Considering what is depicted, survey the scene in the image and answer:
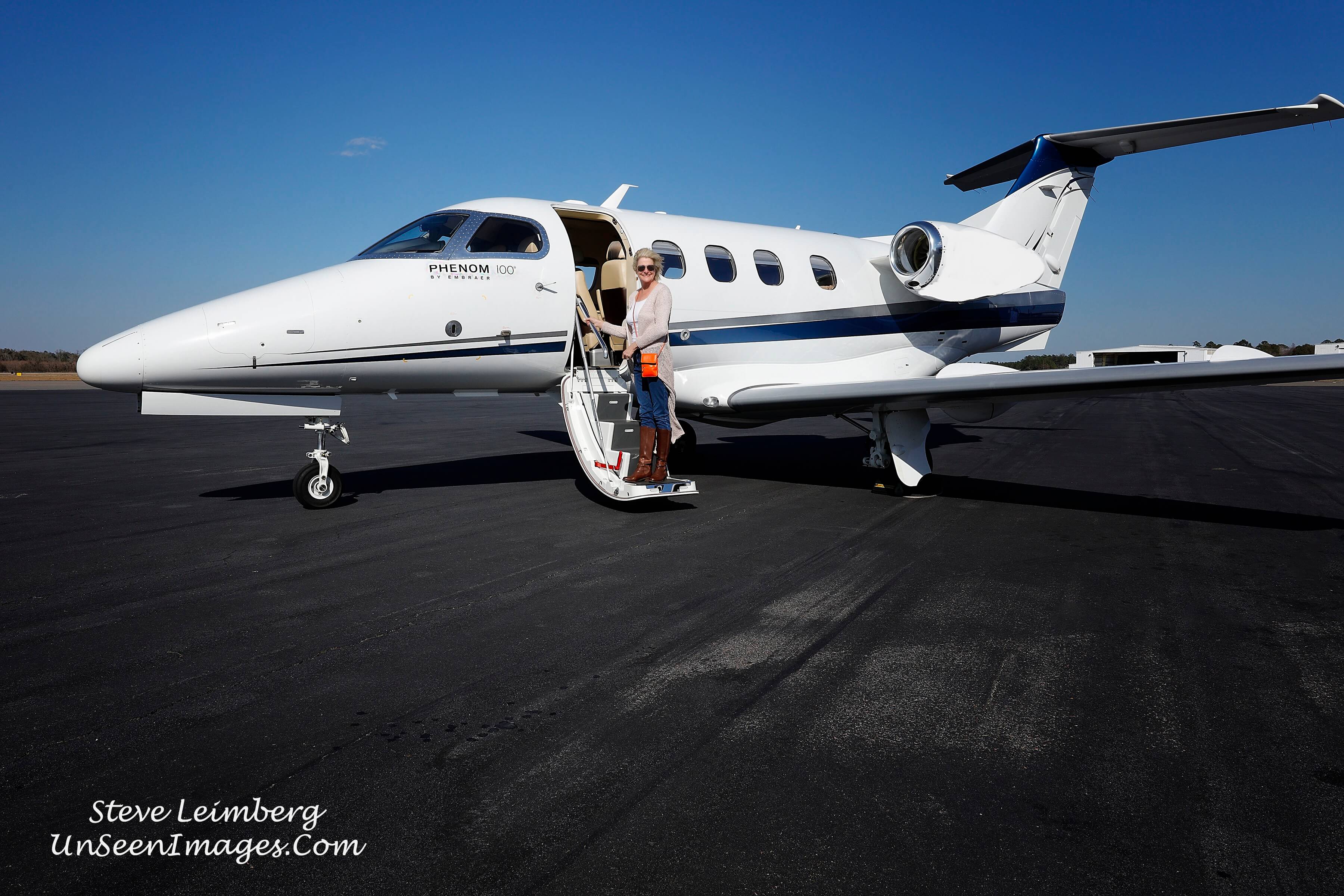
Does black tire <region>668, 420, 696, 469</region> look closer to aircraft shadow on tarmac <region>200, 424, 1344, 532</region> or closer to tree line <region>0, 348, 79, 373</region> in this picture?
aircraft shadow on tarmac <region>200, 424, 1344, 532</region>

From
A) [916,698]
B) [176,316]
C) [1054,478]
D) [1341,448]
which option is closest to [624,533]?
[916,698]

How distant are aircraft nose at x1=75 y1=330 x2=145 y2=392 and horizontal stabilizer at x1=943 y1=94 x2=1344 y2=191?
12011mm

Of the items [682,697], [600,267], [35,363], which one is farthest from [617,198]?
[35,363]

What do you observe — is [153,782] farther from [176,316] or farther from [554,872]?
[176,316]

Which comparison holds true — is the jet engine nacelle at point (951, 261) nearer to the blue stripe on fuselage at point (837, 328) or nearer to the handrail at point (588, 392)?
the blue stripe on fuselage at point (837, 328)

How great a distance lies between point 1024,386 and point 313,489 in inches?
272

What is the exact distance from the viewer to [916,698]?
3.52 m

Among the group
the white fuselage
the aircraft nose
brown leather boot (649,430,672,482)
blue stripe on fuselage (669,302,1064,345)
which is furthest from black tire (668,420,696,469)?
the aircraft nose

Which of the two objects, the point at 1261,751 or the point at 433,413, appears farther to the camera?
the point at 433,413

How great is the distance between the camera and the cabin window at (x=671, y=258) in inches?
378

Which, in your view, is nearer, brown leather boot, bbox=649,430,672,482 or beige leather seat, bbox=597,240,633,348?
brown leather boot, bbox=649,430,672,482

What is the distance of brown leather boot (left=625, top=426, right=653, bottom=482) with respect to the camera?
26.6ft

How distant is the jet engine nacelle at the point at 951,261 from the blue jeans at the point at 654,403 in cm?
474

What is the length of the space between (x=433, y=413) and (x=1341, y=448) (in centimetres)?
2163
